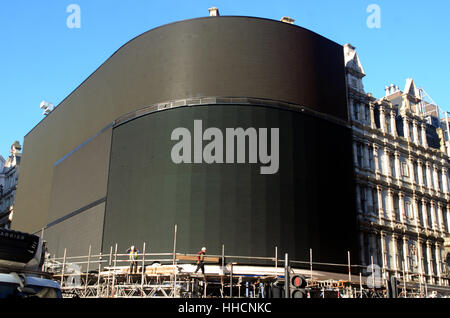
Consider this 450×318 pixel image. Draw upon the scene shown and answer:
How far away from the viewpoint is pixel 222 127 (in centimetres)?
4028

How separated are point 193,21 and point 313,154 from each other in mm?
15007

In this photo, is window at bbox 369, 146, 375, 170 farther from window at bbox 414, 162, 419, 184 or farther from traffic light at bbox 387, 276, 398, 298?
traffic light at bbox 387, 276, 398, 298

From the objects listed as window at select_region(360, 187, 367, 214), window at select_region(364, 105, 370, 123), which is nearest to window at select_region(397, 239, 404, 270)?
→ window at select_region(360, 187, 367, 214)

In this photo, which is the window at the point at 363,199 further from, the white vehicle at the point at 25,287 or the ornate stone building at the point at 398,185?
the white vehicle at the point at 25,287

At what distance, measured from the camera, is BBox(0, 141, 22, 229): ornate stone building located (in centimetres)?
7694

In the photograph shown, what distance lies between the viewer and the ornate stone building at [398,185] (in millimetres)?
45969

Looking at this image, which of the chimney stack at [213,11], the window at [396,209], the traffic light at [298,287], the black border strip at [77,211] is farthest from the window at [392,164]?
the traffic light at [298,287]

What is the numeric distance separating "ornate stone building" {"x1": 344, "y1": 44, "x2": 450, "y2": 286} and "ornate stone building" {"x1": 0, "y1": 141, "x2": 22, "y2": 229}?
167ft

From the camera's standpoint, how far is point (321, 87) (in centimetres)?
4441

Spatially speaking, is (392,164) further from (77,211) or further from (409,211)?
(77,211)

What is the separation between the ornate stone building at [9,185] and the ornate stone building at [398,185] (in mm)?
50779

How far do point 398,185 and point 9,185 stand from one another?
5966cm

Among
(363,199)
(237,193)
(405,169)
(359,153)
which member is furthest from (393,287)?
(405,169)
